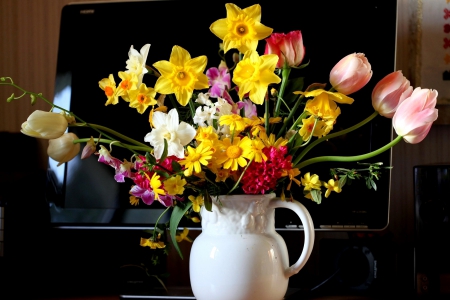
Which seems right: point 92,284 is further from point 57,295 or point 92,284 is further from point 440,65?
point 440,65

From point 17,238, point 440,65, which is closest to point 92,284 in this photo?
point 17,238

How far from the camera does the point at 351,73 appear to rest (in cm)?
81

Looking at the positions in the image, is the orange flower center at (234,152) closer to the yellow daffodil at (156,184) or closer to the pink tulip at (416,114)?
the yellow daffodil at (156,184)

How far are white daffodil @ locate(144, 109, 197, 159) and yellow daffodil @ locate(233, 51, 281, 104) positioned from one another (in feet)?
0.28

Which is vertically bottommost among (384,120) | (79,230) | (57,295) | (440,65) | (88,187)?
(57,295)

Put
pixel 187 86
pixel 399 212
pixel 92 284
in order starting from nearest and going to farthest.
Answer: pixel 187 86 → pixel 92 284 → pixel 399 212

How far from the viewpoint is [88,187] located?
1.33 metres

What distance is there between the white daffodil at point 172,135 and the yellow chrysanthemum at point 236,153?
2.0 inches

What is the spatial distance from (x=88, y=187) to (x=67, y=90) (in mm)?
228

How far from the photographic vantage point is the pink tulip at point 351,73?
0.81 m

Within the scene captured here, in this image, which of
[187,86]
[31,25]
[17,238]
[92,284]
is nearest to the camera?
[187,86]

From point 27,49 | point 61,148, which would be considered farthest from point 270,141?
point 27,49

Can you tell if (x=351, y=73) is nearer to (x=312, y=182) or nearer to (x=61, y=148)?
(x=312, y=182)

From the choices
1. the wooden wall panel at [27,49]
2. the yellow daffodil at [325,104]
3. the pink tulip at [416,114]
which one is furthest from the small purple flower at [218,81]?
the wooden wall panel at [27,49]
